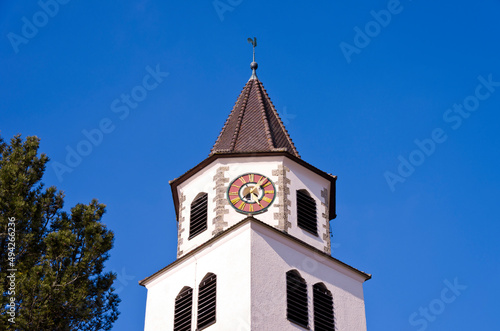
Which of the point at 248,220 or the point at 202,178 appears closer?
the point at 248,220

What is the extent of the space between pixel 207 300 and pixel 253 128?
8.03 metres

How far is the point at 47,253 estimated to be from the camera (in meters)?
22.8

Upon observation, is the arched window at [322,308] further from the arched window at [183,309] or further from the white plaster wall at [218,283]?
the arched window at [183,309]

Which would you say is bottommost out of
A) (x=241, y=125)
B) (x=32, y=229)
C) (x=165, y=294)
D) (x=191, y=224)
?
(x=32, y=229)

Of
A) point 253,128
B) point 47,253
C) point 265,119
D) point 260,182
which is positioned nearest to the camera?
point 47,253

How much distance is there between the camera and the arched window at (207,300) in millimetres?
29953

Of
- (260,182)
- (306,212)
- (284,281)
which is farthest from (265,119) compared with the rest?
(284,281)

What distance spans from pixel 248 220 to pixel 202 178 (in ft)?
12.4

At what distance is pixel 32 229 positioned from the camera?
23359mm

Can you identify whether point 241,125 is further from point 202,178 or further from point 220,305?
point 220,305

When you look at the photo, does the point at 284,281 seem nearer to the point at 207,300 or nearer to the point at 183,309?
the point at 207,300

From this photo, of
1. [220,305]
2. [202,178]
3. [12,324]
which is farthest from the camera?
[202,178]

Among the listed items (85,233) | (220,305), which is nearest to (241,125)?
(220,305)

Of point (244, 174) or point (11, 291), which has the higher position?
point (244, 174)
